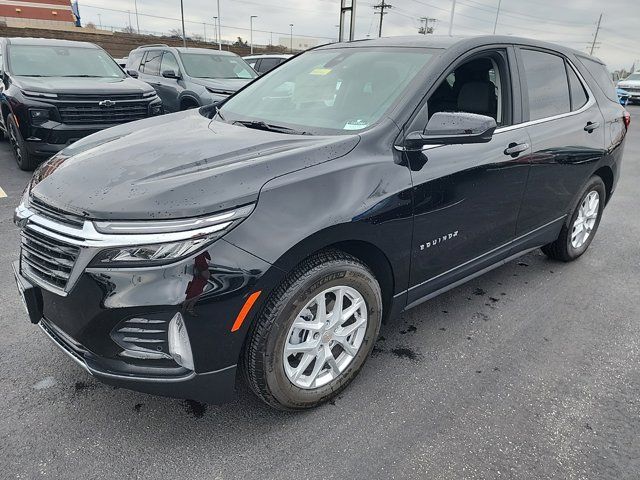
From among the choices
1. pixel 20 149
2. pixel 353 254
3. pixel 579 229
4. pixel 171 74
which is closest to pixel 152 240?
pixel 353 254

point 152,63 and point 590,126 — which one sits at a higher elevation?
point 590,126

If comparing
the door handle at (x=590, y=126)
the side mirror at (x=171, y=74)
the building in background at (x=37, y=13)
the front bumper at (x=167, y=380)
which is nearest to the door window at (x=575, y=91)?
the door handle at (x=590, y=126)

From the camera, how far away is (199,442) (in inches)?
81.4

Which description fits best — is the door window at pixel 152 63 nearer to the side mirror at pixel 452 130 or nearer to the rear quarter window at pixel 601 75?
the rear quarter window at pixel 601 75

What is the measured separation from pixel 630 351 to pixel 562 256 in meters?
1.30

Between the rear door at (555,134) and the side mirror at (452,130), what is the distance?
37.5 inches

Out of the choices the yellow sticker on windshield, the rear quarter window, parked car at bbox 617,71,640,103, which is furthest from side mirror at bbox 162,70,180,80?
parked car at bbox 617,71,640,103

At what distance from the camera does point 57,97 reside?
600 centimetres

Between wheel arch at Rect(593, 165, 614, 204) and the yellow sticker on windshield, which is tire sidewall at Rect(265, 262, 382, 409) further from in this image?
wheel arch at Rect(593, 165, 614, 204)

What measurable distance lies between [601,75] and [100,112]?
5.83m

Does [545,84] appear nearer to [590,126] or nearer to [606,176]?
[590,126]

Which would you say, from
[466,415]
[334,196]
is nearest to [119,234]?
[334,196]

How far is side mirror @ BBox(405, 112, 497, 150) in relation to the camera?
2.28 meters

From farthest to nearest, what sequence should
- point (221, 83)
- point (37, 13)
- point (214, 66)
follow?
1. point (37, 13)
2. point (214, 66)
3. point (221, 83)
